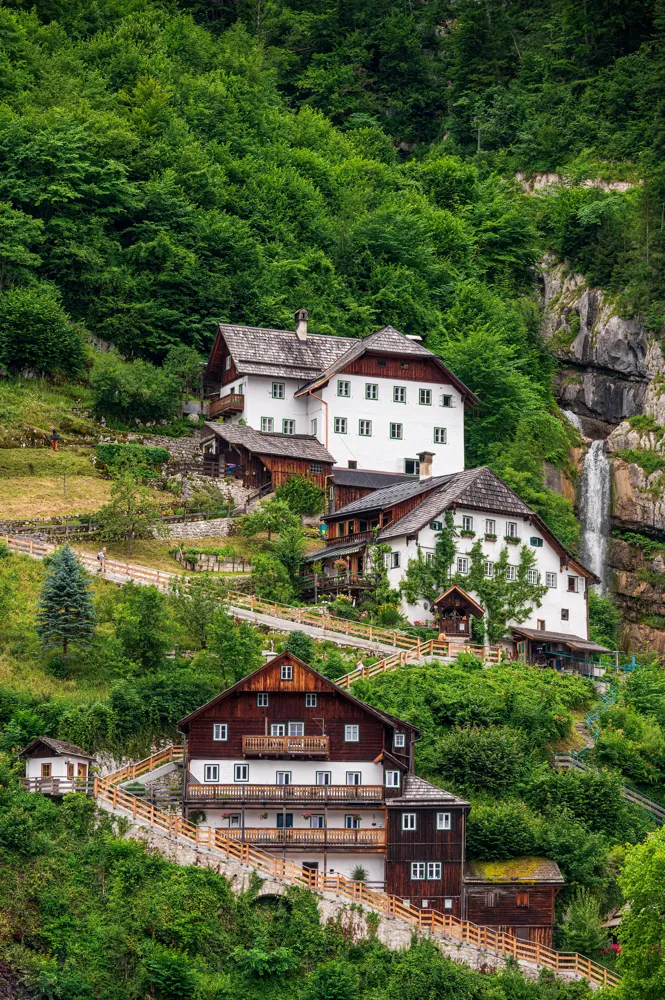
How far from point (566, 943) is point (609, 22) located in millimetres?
94272

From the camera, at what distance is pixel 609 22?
138500 millimetres

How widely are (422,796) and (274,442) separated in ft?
120

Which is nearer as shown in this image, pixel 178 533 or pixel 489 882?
pixel 489 882

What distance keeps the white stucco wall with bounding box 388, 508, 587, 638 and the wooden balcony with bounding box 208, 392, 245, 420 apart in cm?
2010

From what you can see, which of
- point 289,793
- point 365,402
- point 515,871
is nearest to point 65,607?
point 289,793

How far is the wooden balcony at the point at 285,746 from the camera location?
6272 cm

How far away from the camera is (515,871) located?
202 ft

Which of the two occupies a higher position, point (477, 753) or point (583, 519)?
point (583, 519)

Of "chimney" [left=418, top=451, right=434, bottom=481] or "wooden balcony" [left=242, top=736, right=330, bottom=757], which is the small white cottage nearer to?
"wooden balcony" [left=242, top=736, right=330, bottom=757]

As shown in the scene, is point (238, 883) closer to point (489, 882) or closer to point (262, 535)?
point (489, 882)

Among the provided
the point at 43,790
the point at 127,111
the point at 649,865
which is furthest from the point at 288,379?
the point at 649,865

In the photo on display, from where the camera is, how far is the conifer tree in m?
70.8

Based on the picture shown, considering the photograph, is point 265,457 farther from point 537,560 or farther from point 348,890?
point 348,890

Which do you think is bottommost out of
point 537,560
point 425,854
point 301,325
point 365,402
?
point 425,854
